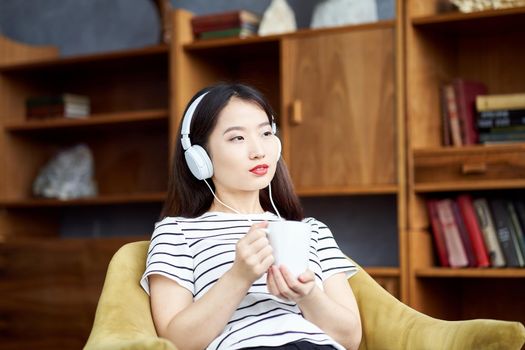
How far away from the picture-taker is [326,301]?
163 cm

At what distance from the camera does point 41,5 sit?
4.48m

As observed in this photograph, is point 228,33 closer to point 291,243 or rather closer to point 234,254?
point 234,254

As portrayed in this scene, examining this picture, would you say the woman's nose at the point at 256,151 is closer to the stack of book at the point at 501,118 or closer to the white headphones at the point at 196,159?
the white headphones at the point at 196,159

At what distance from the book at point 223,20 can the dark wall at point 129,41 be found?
0.28 metres

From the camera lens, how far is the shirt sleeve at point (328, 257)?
180 cm

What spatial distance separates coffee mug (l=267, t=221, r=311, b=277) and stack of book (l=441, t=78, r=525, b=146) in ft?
5.95

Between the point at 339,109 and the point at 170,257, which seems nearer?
the point at 170,257

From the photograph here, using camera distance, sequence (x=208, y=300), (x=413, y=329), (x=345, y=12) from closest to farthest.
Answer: (x=208, y=300)
(x=413, y=329)
(x=345, y=12)

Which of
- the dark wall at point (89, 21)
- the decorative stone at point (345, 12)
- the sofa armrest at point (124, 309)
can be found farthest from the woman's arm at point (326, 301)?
the dark wall at point (89, 21)

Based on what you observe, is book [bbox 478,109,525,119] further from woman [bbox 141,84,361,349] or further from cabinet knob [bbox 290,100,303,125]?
woman [bbox 141,84,361,349]

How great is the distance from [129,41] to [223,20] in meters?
0.80

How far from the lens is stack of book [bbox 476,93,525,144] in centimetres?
309

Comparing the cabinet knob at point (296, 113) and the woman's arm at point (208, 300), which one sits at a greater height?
the cabinet knob at point (296, 113)

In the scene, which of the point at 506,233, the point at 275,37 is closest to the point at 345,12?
the point at 275,37
